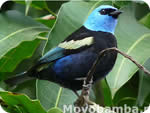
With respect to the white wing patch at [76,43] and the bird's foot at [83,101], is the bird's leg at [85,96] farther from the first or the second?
the white wing patch at [76,43]

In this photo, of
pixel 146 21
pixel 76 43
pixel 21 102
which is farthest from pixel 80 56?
pixel 146 21

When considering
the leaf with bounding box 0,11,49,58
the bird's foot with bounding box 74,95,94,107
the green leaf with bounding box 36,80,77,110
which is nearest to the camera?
the bird's foot with bounding box 74,95,94,107

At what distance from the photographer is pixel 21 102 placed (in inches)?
69.3

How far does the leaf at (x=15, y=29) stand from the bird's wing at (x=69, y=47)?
8.6 inches

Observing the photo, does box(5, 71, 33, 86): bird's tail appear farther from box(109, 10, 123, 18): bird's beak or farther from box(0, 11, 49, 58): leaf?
box(109, 10, 123, 18): bird's beak

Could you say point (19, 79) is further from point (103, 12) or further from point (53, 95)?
point (103, 12)

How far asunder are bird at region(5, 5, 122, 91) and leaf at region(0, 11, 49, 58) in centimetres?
21

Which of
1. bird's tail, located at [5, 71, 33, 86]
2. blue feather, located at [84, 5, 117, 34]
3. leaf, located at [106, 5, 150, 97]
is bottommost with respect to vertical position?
bird's tail, located at [5, 71, 33, 86]

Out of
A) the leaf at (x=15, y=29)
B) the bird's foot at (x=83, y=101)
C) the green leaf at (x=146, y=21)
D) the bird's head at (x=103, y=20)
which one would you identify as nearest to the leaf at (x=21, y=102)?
the bird's foot at (x=83, y=101)

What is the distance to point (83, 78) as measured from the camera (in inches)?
68.7

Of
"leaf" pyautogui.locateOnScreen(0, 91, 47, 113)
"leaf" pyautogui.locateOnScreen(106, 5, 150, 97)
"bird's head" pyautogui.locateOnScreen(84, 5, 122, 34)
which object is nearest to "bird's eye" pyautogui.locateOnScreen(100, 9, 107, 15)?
"bird's head" pyautogui.locateOnScreen(84, 5, 122, 34)

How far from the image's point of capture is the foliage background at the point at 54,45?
178 centimetres

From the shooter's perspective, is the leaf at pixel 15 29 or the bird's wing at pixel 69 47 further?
the leaf at pixel 15 29

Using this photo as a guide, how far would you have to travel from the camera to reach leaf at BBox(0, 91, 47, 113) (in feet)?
5.63
